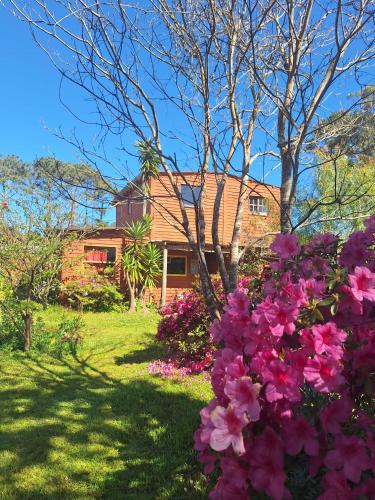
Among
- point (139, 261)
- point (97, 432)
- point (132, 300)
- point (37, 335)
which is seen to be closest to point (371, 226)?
point (97, 432)

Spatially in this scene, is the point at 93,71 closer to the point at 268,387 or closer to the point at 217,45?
the point at 217,45

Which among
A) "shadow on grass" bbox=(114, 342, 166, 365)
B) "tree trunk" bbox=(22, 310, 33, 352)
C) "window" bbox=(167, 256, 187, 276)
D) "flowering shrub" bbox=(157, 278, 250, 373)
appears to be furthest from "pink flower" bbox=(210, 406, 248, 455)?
"window" bbox=(167, 256, 187, 276)

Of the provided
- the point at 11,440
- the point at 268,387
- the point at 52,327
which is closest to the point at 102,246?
the point at 52,327

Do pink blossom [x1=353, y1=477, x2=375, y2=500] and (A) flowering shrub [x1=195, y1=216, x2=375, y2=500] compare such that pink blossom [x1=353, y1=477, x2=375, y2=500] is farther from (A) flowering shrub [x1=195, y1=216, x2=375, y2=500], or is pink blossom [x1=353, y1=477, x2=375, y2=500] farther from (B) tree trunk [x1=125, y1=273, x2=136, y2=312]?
Result: (B) tree trunk [x1=125, y1=273, x2=136, y2=312]

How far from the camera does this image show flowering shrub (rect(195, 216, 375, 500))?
1296 millimetres

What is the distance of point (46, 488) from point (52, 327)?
21.3ft

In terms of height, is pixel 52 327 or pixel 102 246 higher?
pixel 102 246

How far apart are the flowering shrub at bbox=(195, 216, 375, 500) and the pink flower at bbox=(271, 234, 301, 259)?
0.77ft

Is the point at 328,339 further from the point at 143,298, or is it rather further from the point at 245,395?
the point at 143,298

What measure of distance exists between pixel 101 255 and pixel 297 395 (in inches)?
619

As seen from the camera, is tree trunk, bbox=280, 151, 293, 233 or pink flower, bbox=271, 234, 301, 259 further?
tree trunk, bbox=280, 151, 293, 233

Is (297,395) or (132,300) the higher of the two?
(297,395)

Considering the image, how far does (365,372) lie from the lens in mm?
1462

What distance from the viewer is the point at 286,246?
1.96 m
